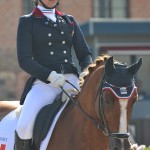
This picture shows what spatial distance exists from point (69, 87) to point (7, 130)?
0.92 meters

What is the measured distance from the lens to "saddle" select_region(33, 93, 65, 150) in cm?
670

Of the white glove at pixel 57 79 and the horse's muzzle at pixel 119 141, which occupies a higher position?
the white glove at pixel 57 79

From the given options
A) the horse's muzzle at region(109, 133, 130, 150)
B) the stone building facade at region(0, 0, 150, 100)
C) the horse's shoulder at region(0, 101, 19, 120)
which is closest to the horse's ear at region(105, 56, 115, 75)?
the horse's muzzle at region(109, 133, 130, 150)

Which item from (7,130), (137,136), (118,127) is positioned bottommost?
(137,136)

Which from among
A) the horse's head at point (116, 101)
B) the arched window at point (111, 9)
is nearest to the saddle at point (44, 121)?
the horse's head at point (116, 101)

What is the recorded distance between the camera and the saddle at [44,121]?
6.70 m

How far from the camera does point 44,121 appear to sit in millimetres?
6723

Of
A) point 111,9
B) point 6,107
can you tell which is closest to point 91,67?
point 6,107

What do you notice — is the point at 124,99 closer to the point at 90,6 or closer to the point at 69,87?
the point at 69,87

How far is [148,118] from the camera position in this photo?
20172 mm

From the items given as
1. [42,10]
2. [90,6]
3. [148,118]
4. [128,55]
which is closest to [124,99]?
[42,10]

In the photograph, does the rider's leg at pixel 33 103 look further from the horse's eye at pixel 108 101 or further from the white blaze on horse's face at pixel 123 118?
the white blaze on horse's face at pixel 123 118

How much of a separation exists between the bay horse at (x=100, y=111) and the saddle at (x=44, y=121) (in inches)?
3.5

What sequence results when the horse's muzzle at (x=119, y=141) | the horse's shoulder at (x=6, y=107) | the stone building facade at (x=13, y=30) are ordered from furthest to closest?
the stone building facade at (x=13, y=30) → the horse's shoulder at (x=6, y=107) → the horse's muzzle at (x=119, y=141)
